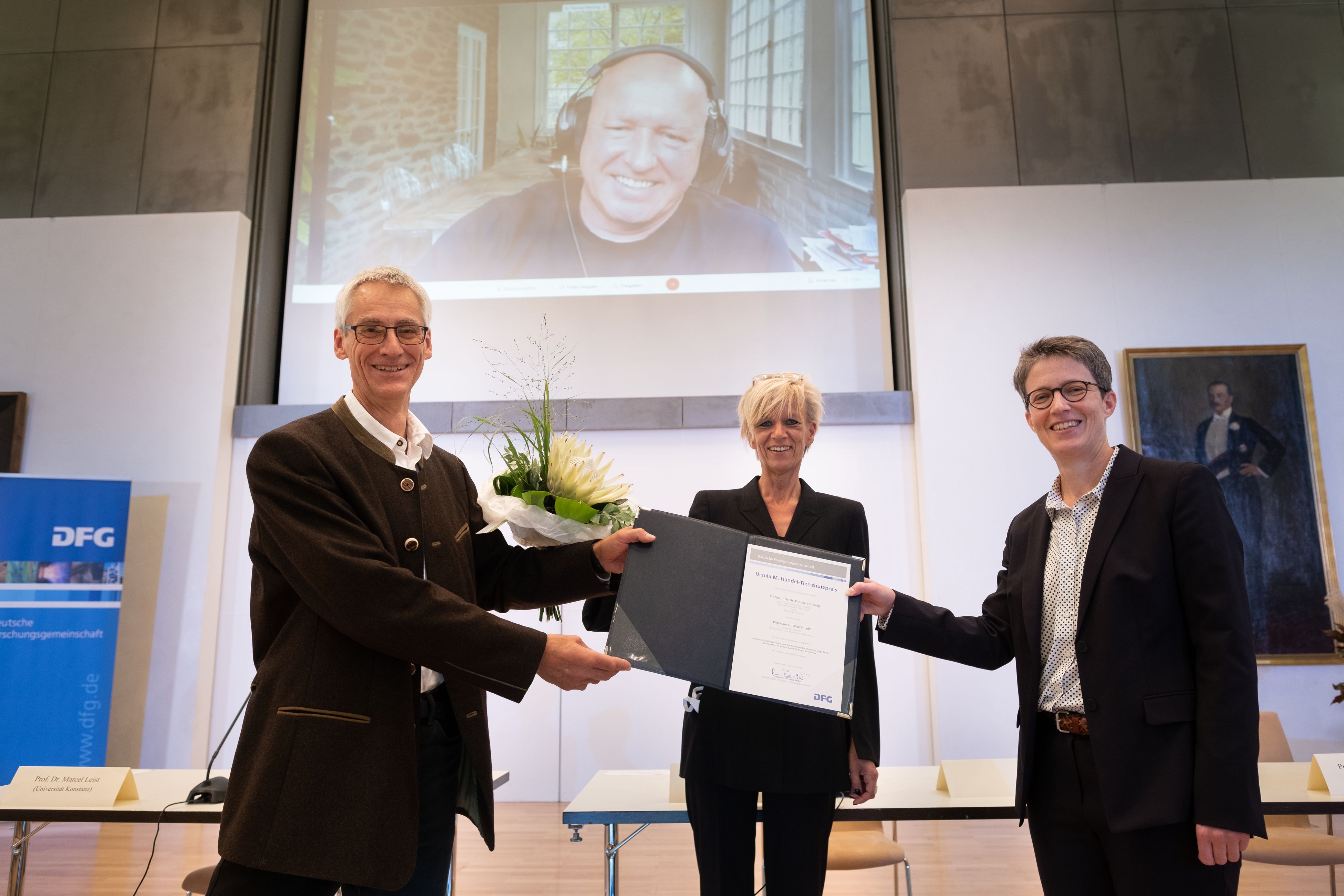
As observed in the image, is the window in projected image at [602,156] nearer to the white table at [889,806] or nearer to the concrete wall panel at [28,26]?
the concrete wall panel at [28,26]

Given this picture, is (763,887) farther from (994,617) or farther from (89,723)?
(89,723)

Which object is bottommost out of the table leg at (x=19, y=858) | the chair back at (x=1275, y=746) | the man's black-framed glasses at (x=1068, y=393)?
the table leg at (x=19, y=858)

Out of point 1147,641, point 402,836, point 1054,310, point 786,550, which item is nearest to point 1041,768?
point 1147,641

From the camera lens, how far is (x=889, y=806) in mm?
2453

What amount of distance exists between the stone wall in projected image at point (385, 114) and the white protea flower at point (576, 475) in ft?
16.2

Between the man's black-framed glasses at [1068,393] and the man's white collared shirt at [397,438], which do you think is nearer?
the man's white collared shirt at [397,438]

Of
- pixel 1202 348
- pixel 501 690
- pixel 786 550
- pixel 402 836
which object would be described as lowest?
pixel 402 836

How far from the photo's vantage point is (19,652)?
196 inches

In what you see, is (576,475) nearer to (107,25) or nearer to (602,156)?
(602,156)

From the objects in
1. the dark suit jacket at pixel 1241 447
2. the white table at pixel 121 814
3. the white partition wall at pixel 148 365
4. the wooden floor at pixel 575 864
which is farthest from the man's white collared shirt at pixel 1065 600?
the white partition wall at pixel 148 365

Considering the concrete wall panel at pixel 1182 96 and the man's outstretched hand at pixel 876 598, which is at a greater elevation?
the concrete wall panel at pixel 1182 96

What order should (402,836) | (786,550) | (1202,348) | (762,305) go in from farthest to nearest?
(762,305)
(1202,348)
(786,550)
(402,836)

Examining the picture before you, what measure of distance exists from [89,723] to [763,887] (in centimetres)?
468

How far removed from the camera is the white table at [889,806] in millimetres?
2326
